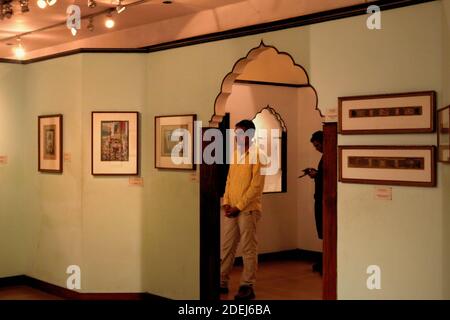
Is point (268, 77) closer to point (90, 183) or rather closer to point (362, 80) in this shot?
point (90, 183)

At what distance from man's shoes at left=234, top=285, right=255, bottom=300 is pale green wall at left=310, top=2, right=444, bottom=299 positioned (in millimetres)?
1799

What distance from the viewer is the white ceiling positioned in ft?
17.4

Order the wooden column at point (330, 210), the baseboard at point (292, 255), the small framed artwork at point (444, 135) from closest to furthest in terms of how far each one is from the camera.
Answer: the small framed artwork at point (444, 135), the wooden column at point (330, 210), the baseboard at point (292, 255)

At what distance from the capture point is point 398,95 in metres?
3.94

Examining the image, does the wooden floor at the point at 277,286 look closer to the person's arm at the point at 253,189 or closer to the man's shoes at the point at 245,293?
the man's shoes at the point at 245,293

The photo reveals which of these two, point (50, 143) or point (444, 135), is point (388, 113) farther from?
point (50, 143)

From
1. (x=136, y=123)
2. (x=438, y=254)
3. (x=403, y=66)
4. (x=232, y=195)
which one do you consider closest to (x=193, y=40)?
(x=136, y=123)

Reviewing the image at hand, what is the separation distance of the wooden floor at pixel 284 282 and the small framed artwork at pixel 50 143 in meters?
2.16

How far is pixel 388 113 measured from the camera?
3.99 meters

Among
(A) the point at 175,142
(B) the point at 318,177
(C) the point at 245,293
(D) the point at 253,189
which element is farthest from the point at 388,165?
(B) the point at 318,177

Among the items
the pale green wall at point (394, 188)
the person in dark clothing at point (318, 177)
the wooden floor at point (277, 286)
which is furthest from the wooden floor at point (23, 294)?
the pale green wall at point (394, 188)

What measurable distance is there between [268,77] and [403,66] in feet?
13.0

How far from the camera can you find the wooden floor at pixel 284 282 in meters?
6.16

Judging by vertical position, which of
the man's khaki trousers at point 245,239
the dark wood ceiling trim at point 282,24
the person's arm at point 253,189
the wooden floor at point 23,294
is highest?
the dark wood ceiling trim at point 282,24
